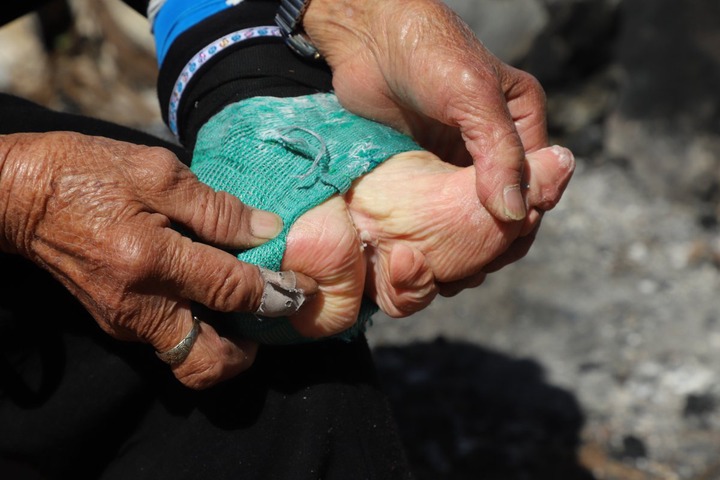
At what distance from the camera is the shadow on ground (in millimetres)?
2213

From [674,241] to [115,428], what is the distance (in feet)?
7.84

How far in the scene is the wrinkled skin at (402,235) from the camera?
1.11 metres

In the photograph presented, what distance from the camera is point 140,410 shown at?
1.21 meters

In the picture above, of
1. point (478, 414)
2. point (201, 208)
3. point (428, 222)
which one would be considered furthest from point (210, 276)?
point (478, 414)

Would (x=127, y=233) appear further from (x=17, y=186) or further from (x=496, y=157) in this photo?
(x=496, y=157)

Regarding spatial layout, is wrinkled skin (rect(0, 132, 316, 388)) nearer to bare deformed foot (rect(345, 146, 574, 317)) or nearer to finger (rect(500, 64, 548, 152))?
bare deformed foot (rect(345, 146, 574, 317))

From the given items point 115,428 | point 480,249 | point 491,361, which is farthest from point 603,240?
point 115,428

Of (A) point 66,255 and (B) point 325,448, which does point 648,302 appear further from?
(A) point 66,255

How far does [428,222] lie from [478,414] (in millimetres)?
1348

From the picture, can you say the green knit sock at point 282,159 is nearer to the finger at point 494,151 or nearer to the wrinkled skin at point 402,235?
the wrinkled skin at point 402,235

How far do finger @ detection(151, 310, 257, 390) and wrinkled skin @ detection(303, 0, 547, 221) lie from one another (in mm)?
423

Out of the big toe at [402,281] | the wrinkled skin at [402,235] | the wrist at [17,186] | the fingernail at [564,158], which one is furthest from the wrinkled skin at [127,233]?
the fingernail at [564,158]

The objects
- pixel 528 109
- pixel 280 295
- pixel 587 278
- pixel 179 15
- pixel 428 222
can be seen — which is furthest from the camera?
pixel 587 278

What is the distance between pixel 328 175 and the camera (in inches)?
45.0
